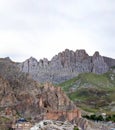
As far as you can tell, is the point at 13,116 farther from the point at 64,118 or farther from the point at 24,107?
the point at 64,118

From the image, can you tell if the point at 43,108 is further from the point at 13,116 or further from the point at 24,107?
the point at 13,116

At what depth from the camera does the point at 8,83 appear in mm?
197750

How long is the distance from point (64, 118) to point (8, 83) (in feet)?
98.8

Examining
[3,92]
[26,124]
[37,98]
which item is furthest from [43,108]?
[26,124]

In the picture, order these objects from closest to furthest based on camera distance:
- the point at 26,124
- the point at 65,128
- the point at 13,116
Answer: the point at 65,128 → the point at 26,124 → the point at 13,116

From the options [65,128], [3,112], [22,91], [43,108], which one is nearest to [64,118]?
[43,108]

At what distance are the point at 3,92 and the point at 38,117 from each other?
20.2 metres

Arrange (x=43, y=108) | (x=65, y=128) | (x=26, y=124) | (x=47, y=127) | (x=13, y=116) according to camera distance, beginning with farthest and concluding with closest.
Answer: (x=43, y=108) < (x=13, y=116) < (x=26, y=124) < (x=65, y=128) < (x=47, y=127)

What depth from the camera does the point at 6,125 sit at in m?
157

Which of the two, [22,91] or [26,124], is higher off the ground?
[22,91]

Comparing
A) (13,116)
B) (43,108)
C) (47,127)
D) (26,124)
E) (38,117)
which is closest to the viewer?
(47,127)

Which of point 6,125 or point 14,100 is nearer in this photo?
point 6,125

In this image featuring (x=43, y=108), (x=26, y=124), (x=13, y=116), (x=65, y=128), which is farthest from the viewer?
(x=43, y=108)

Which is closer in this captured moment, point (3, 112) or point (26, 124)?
point (26, 124)
